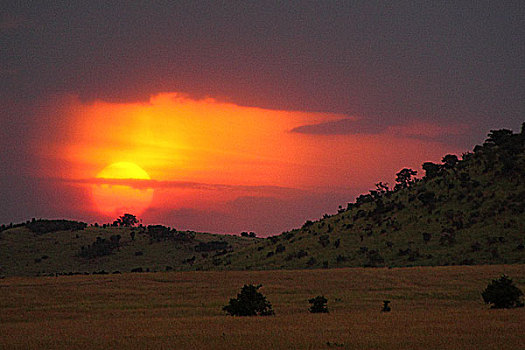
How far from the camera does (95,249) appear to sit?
113688mm

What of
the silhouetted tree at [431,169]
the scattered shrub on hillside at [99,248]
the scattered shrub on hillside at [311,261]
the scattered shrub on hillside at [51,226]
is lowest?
the scattered shrub on hillside at [311,261]

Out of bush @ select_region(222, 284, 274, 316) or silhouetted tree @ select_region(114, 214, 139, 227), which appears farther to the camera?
silhouetted tree @ select_region(114, 214, 139, 227)

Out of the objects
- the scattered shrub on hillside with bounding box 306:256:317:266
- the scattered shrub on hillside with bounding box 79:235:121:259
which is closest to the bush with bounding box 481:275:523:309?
the scattered shrub on hillside with bounding box 306:256:317:266

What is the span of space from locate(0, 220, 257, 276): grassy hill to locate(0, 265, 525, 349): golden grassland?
2174 inches

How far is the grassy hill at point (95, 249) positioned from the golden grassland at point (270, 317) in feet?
181

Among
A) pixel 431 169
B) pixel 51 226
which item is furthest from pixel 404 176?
pixel 51 226

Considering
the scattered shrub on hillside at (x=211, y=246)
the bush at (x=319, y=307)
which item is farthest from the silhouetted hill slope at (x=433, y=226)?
the bush at (x=319, y=307)

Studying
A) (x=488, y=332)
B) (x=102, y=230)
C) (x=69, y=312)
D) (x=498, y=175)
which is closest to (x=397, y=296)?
(x=488, y=332)

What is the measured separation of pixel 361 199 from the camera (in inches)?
4380

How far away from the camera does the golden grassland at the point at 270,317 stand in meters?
21.6

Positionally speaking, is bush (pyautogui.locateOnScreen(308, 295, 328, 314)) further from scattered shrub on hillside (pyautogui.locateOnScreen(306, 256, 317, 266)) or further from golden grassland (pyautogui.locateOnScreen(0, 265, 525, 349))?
scattered shrub on hillside (pyautogui.locateOnScreen(306, 256, 317, 266))

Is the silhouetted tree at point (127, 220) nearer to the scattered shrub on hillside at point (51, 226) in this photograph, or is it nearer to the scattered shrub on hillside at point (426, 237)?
the scattered shrub on hillside at point (51, 226)

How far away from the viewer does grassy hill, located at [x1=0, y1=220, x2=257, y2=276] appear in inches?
4205

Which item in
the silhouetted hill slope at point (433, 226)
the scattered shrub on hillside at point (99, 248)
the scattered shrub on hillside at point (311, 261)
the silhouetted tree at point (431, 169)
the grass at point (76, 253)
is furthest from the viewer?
the scattered shrub on hillside at point (99, 248)
